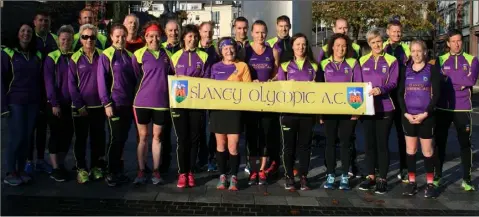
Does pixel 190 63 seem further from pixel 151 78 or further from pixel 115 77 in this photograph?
pixel 115 77

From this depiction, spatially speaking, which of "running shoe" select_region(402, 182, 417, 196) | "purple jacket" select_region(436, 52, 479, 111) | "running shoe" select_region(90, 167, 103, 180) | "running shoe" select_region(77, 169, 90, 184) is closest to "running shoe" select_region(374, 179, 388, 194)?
"running shoe" select_region(402, 182, 417, 196)

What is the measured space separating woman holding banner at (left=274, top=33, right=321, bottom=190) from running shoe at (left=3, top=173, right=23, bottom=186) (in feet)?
11.2

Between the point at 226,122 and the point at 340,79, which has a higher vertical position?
the point at 340,79

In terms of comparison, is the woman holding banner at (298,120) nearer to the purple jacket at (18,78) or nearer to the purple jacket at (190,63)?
the purple jacket at (190,63)

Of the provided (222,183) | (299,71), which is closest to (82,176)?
(222,183)

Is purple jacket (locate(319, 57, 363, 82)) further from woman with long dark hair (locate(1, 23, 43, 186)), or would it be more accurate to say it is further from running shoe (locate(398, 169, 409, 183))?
woman with long dark hair (locate(1, 23, 43, 186))

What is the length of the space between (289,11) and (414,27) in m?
20.9

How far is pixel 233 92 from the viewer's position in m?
5.91

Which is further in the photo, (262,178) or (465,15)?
(465,15)

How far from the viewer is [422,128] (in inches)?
233

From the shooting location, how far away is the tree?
25719mm

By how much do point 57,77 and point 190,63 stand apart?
1716mm

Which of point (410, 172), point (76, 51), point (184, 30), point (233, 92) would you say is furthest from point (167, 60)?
point (410, 172)

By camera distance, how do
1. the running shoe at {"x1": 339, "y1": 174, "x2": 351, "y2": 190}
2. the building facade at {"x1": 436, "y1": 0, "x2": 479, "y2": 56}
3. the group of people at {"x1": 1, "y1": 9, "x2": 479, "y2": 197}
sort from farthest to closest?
the building facade at {"x1": 436, "y1": 0, "x2": 479, "y2": 56} → the running shoe at {"x1": 339, "y1": 174, "x2": 351, "y2": 190} → the group of people at {"x1": 1, "y1": 9, "x2": 479, "y2": 197}
